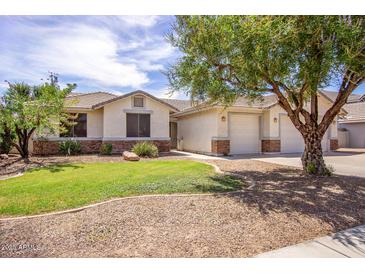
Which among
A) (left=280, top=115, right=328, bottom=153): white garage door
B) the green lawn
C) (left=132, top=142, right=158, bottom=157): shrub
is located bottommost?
the green lawn

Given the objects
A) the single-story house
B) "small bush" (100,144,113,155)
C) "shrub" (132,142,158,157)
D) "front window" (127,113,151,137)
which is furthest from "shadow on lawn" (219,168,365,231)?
"front window" (127,113,151,137)

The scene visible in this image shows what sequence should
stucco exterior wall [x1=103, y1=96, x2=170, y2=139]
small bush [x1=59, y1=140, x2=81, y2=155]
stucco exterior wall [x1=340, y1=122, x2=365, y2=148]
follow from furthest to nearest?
stucco exterior wall [x1=340, y1=122, x2=365, y2=148] < stucco exterior wall [x1=103, y1=96, x2=170, y2=139] < small bush [x1=59, y1=140, x2=81, y2=155]

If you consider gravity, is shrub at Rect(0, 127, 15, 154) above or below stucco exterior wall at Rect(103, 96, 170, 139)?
below

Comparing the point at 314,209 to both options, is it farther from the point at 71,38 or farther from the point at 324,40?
the point at 71,38

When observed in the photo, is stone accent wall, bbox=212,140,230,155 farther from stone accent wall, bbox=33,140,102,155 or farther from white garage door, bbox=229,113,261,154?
stone accent wall, bbox=33,140,102,155

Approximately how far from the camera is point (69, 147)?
54.4 ft

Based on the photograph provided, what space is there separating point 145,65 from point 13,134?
940cm

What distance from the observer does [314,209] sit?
5.66 m

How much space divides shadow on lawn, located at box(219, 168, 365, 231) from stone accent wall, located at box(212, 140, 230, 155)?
7.51 metres

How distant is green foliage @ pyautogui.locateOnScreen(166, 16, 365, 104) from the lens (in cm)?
612

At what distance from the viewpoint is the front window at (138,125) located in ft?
58.4

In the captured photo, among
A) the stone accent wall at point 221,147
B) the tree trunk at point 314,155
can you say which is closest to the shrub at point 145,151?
the stone accent wall at point 221,147
